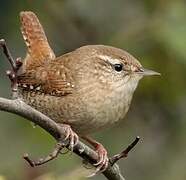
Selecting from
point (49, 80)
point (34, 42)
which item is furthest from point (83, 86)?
point (34, 42)

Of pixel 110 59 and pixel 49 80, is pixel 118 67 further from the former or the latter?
pixel 49 80

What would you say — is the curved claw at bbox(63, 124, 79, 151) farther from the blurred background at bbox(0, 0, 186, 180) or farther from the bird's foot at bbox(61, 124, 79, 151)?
the blurred background at bbox(0, 0, 186, 180)

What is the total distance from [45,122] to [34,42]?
1737 mm

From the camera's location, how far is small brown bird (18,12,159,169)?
16.3ft

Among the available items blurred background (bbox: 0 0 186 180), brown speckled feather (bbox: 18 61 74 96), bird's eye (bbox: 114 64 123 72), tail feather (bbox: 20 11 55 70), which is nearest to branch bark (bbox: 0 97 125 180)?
brown speckled feather (bbox: 18 61 74 96)

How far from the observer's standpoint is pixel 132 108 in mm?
6734

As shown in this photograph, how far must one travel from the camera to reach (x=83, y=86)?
16.8 ft

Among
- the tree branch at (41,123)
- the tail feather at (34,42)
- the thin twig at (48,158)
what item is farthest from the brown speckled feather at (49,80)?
the thin twig at (48,158)

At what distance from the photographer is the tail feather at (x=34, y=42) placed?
5512 millimetres

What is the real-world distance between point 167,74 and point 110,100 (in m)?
1.25

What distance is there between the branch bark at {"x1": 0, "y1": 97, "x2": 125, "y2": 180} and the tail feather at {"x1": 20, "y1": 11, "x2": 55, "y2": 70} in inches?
46.8

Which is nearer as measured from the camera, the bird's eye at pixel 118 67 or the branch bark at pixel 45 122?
the branch bark at pixel 45 122

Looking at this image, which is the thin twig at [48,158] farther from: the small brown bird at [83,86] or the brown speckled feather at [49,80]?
the brown speckled feather at [49,80]

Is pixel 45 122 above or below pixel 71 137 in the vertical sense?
above
